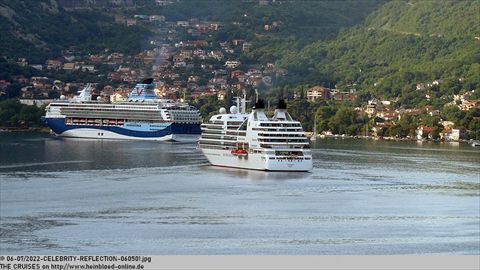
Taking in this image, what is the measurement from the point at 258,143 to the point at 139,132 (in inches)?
747

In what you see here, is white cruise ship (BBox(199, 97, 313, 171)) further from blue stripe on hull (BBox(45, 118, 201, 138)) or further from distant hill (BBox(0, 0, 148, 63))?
distant hill (BBox(0, 0, 148, 63))

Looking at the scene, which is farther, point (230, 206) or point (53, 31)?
point (53, 31)

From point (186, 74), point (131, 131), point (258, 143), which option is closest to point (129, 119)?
point (131, 131)

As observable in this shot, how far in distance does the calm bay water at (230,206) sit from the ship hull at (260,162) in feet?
1.37

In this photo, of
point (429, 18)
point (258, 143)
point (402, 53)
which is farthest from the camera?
point (429, 18)

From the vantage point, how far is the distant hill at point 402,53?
68.2 meters

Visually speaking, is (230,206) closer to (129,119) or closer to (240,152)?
(240,152)

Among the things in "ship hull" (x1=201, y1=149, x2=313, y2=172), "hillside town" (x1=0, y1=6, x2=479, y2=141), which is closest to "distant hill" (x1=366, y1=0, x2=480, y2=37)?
"hillside town" (x1=0, y1=6, x2=479, y2=141)

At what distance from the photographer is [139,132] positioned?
49.7m

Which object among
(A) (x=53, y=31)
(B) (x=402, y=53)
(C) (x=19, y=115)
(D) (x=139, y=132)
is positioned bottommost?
(D) (x=139, y=132)

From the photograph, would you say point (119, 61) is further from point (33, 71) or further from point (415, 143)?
point (415, 143)

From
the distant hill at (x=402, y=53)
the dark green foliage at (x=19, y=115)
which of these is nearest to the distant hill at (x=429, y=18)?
the distant hill at (x=402, y=53)

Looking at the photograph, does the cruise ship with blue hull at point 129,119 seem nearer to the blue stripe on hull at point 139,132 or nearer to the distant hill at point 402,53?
the blue stripe on hull at point 139,132

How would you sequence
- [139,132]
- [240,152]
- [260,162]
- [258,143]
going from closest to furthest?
1. [260,162]
2. [258,143]
3. [240,152]
4. [139,132]
